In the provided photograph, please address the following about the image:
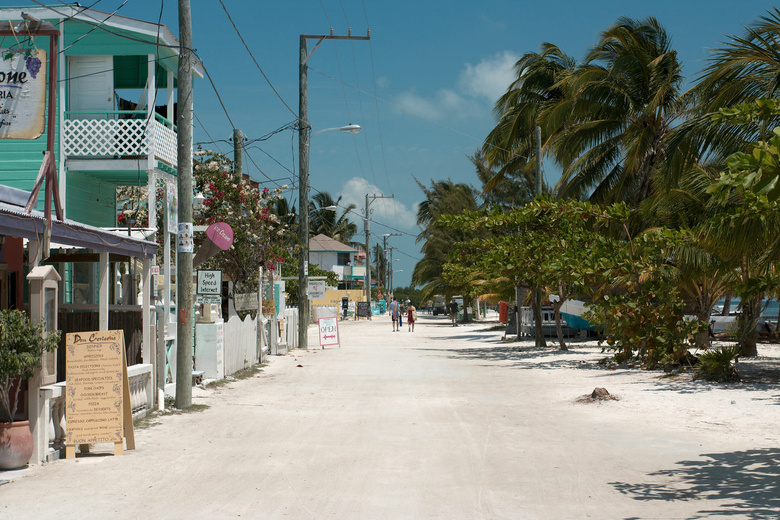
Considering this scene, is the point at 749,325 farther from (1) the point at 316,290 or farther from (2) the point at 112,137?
(1) the point at 316,290

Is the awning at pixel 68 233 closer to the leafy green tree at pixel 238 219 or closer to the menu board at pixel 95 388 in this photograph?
the menu board at pixel 95 388

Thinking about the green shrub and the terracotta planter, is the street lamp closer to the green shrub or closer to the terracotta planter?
the green shrub

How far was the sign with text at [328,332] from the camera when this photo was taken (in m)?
29.7

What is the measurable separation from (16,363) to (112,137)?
9.84m

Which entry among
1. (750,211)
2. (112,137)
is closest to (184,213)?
(112,137)

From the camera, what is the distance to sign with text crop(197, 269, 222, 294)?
1812 cm

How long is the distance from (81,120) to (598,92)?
55.3 feet

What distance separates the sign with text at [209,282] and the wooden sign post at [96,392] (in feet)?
28.4

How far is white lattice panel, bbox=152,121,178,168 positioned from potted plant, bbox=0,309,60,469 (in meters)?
9.12

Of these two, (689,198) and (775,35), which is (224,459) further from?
(689,198)

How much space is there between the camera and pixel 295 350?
28438 mm

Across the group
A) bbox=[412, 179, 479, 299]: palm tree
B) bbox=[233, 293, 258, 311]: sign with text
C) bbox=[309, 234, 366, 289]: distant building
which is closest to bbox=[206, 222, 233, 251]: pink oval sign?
bbox=[233, 293, 258, 311]: sign with text

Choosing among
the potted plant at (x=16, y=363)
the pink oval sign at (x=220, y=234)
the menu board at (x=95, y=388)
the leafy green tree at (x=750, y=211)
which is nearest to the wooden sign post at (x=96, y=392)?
the menu board at (x=95, y=388)

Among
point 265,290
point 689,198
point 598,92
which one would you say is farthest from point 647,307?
point 265,290
